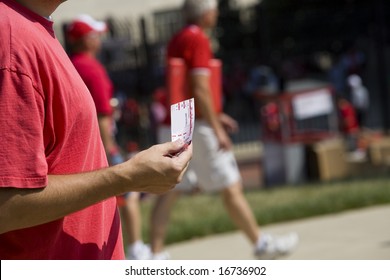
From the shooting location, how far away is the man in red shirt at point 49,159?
2330 mm

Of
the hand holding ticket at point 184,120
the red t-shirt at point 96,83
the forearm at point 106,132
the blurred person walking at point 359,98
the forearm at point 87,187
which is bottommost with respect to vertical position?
the blurred person walking at point 359,98

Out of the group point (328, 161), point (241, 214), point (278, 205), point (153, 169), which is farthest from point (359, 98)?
point (153, 169)

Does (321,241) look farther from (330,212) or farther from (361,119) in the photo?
(361,119)

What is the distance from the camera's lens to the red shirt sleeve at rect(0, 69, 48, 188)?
7.60 feet

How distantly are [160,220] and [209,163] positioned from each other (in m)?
0.55

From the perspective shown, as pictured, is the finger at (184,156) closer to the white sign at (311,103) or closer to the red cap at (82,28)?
the red cap at (82,28)

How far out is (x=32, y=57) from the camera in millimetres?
2396

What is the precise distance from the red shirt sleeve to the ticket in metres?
0.38

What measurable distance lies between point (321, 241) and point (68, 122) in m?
5.59

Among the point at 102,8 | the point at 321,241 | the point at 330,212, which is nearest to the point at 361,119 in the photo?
the point at 330,212

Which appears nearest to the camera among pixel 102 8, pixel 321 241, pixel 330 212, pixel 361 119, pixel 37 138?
pixel 37 138

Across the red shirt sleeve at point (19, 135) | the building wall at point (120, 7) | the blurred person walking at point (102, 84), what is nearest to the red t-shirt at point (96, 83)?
the blurred person walking at point (102, 84)

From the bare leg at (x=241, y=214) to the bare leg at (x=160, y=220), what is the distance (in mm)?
435

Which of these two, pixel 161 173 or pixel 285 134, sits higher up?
pixel 161 173
